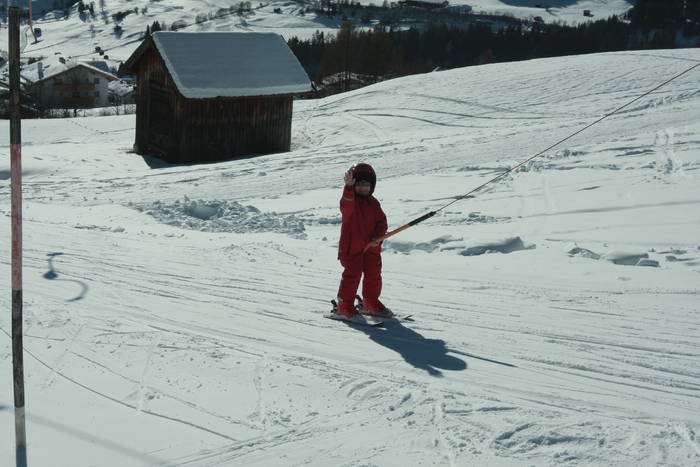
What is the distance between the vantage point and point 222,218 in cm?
1095

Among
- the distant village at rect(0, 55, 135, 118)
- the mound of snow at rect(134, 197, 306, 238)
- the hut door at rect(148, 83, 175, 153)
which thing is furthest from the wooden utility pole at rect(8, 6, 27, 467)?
the distant village at rect(0, 55, 135, 118)

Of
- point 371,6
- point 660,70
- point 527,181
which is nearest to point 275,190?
point 527,181

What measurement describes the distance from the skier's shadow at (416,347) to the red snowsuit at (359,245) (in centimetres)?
34

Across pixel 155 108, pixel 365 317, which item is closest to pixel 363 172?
pixel 365 317

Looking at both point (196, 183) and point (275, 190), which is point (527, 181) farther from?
point (196, 183)

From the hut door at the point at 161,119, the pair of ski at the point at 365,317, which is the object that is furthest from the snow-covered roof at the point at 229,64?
the pair of ski at the point at 365,317

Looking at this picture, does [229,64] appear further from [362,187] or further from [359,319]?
[359,319]

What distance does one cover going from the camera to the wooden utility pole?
3775 millimetres

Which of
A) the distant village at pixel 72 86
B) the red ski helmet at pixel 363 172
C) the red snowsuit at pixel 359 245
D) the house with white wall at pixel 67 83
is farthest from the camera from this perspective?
the house with white wall at pixel 67 83

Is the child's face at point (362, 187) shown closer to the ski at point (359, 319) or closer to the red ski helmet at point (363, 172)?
the red ski helmet at point (363, 172)

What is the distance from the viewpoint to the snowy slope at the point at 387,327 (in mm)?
4605

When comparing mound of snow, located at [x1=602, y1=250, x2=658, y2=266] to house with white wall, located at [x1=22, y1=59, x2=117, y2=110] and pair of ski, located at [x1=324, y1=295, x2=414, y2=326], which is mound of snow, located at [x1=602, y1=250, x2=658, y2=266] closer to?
pair of ski, located at [x1=324, y1=295, x2=414, y2=326]

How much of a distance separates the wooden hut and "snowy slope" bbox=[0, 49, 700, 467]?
5423 millimetres

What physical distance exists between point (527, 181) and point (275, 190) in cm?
462
